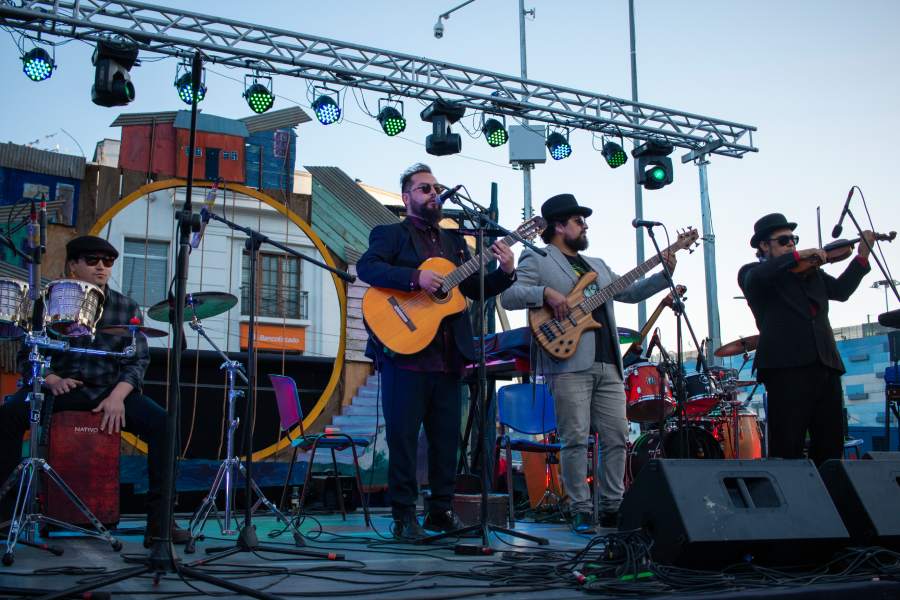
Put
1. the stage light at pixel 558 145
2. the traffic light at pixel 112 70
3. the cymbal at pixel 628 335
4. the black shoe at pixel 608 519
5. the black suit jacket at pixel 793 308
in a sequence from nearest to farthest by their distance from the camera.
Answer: the black suit jacket at pixel 793 308 → the black shoe at pixel 608 519 → the cymbal at pixel 628 335 → the traffic light at pixel 112 70 → the stage light at pixel 558 145

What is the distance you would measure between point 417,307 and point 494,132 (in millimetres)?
5350

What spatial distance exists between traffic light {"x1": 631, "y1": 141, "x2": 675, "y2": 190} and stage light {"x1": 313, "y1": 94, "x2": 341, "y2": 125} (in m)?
3.79

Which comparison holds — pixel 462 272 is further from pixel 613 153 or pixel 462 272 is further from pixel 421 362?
pixel 613 153

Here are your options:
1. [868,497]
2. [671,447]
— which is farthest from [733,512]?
[671,447]

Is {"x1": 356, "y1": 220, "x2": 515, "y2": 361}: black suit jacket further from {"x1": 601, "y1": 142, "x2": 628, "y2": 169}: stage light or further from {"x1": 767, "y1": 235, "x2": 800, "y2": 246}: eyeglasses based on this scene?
{"x1": 601, "y1": 142, "x2": 628, "y2": 169}: stage light

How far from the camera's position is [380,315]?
14.6ft

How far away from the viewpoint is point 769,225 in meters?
4.89

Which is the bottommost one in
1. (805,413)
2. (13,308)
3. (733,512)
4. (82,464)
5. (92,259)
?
(733,512)

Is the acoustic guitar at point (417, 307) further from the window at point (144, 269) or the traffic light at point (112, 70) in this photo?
the window at point (144, 269)

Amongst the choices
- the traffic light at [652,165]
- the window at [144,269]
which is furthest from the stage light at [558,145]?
the window at [144,269]

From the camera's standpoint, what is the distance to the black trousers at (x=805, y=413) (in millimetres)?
4383

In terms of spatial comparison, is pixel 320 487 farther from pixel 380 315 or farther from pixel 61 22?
pixel 61 22

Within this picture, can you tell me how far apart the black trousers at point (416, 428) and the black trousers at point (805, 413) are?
1698mm

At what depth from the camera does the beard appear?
518 cm
